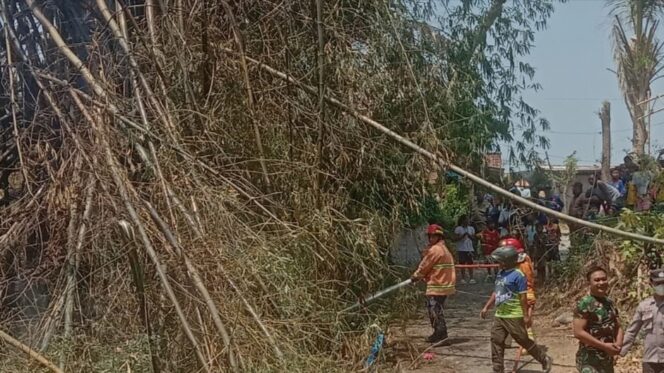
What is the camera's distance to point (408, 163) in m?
6.99

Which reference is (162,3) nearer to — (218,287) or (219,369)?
(218,287)

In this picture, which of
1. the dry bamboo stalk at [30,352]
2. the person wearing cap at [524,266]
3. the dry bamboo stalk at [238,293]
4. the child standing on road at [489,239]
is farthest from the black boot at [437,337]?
the dry bamboo stalk at [30,352]

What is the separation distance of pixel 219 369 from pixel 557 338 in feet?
18.4

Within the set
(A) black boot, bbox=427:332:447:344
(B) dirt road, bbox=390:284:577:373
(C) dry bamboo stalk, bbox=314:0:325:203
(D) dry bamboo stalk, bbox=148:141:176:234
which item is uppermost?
(C) dry bamboo stalk, bbox=314:0:325:203

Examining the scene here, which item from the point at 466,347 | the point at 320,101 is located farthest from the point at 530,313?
the point at 320,101

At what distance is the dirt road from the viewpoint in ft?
24.0

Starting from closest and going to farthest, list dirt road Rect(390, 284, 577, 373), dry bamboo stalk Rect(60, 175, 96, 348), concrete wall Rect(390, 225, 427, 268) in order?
dry bamboo stalk Rect(60, 175, 96, 348)
dirt road Rect(390, 284, 577, 373)
concrete wall Rect(390, 225, 427, 268)

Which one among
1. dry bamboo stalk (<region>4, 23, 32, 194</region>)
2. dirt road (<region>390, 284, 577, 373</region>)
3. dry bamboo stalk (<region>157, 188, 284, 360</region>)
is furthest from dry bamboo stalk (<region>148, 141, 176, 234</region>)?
dirt road (<region>390, 284, 577, 373</region>)

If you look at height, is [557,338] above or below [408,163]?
below

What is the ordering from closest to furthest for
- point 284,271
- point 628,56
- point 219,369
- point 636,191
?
1. point 219,369
2. point 284,271
3. point 636,191
4. point 628,56

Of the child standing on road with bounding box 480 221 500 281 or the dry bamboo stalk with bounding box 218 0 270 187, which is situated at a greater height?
the dry bamboo stalk with bounding box 218 0 270 187

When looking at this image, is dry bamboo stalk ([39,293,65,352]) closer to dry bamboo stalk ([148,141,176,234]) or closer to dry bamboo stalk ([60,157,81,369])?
dry bamboo stalk ([60,157,81,369])

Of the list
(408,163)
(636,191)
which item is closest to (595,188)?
(636,191)

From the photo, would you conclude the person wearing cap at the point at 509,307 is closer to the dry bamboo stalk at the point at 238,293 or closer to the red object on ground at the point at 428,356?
the red object on ground at the point at 428,356
